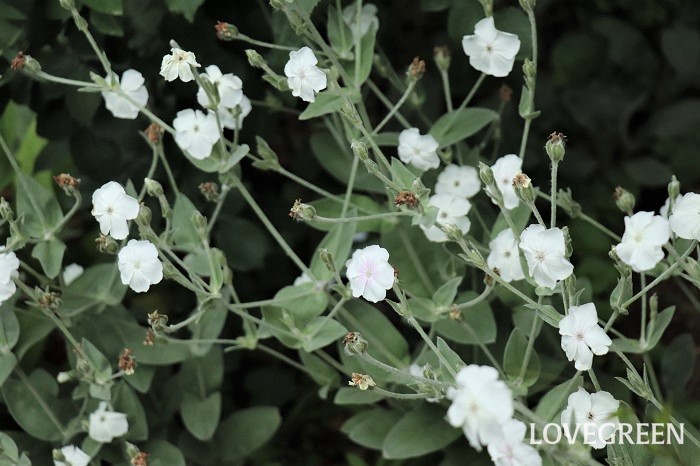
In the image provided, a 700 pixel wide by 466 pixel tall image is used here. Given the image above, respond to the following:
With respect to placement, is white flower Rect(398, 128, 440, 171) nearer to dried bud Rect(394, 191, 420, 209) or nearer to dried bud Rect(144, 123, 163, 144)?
dried bud Rect(394, 191, 420, 209)

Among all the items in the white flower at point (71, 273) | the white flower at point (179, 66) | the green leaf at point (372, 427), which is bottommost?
the green leaf at point (372, 427)

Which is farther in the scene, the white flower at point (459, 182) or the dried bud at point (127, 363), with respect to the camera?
the white flower at point (459, 182)

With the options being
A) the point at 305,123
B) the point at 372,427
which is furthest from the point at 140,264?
the point at 305,123

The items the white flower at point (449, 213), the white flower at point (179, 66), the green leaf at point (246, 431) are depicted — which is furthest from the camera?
the green leaf at point (246, 431)

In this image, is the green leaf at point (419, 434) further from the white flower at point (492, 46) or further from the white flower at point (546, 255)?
the white flower at point (492, 46)

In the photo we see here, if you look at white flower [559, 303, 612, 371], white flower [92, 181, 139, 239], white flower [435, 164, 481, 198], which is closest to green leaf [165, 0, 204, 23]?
white flower [92, 181, 139, 239]

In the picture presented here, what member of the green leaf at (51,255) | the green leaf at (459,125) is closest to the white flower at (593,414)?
the green leaf at (459,125)

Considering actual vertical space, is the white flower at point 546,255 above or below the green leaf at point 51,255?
above
